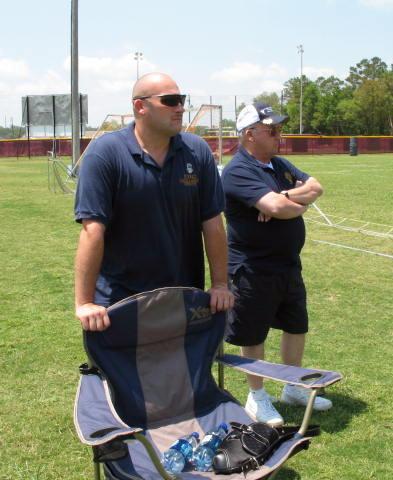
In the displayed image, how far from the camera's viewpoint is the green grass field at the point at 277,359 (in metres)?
3.52

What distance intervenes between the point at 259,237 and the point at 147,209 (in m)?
1.07

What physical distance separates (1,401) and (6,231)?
7.41 metres

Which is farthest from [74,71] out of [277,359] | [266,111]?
[266,111]

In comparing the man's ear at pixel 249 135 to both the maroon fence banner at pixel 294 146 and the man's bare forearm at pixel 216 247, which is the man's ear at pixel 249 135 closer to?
the man's bare forearm at pixel 216 247

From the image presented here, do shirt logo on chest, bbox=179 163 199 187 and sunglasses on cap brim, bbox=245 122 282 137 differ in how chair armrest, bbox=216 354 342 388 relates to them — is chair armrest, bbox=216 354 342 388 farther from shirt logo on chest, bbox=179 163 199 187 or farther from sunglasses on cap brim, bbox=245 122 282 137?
sunglasses on cap brim, bbox=245 122 282 137

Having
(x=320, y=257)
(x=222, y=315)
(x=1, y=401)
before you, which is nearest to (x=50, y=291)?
(x=1, y=401)

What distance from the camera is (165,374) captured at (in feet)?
10.2

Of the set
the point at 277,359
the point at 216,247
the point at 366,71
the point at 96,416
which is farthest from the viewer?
the point at 366,71

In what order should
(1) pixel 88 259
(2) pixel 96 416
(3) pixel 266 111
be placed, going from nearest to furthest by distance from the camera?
(2) pixel 96 416
(1) pixel 88 259
(3) pixel 266 111

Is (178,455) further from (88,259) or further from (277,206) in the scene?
(277,206)

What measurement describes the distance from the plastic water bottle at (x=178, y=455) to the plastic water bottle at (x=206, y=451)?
0.03 meters

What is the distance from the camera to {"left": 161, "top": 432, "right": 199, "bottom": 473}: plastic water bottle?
2.72m

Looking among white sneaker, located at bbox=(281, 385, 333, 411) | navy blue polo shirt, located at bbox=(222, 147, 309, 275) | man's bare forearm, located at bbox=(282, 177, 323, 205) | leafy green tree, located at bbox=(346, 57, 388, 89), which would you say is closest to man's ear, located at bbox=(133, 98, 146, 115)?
navy blue polo shirt, located at bbox=(222, 147, 309, 275)

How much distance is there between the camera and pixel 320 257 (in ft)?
28.4
